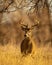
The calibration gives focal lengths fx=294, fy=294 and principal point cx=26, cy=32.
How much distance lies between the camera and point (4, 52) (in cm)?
720

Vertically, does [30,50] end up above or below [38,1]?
below

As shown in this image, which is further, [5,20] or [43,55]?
[5,20]

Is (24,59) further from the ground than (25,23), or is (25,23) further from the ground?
(25,23)

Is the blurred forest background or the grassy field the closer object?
the grassy field

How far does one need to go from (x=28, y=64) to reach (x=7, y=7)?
3.69m

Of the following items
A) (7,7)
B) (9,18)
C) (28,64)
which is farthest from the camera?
(9,18)

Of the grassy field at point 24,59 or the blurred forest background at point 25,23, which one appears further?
the blurred forest background at point 25,23

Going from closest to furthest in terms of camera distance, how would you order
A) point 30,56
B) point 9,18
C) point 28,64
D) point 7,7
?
point 28,64, point 30,56, point 7,7, point 9,18

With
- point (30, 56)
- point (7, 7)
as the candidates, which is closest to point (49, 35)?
point (7, 7)

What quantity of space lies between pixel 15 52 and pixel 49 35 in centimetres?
418

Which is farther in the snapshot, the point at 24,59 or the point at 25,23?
the point at 25,23

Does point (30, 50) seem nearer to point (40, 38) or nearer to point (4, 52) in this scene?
point (4, 52)

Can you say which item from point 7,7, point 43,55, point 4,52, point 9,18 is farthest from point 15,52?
point 9,18

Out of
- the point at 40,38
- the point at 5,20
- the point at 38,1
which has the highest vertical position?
the point at 38,1
